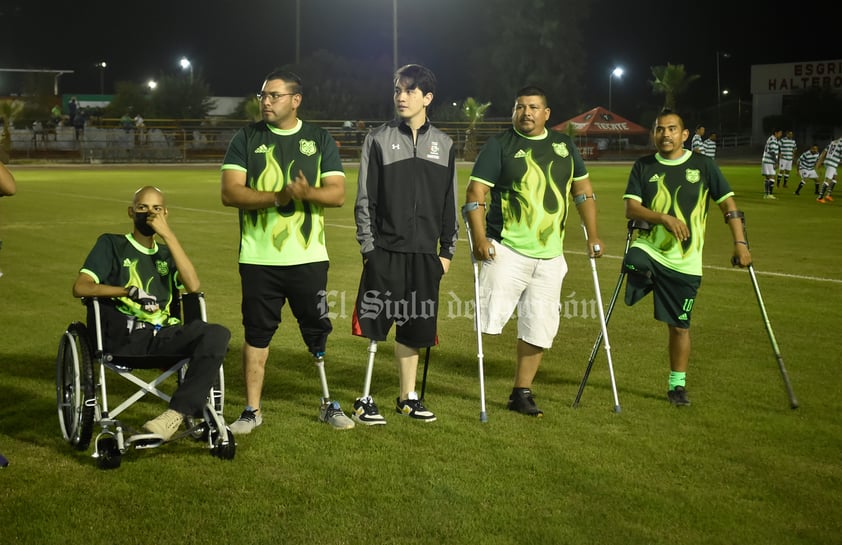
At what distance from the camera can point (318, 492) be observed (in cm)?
520

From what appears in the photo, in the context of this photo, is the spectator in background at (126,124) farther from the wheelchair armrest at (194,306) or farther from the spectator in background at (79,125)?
the wheelchair armrest at (194,306)

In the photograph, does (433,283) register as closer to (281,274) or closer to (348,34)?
(281,274)

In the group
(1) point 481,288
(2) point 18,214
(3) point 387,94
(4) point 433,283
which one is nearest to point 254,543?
(4) point 433,283

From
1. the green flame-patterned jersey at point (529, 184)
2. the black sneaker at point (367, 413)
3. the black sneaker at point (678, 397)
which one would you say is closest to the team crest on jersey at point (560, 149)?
the green flame-patterned jersey at point (529, 184)

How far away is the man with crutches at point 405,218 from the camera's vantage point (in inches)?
249

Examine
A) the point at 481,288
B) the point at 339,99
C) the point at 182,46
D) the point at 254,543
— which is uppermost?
the point at 182,46

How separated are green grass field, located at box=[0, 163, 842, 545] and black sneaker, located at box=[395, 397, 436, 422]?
0.07 metres

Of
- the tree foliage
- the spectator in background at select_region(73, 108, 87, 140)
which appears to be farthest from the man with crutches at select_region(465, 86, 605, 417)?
the tree foliage

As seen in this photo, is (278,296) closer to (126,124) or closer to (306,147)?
(306,147)

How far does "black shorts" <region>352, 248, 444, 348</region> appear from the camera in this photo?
6410 millimetres

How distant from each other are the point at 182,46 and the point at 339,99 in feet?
65.1

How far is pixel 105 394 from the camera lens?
5.64 metres

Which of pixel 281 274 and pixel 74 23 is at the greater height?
pixel 74 23

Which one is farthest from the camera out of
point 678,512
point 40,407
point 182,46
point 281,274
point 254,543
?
point 182,46
